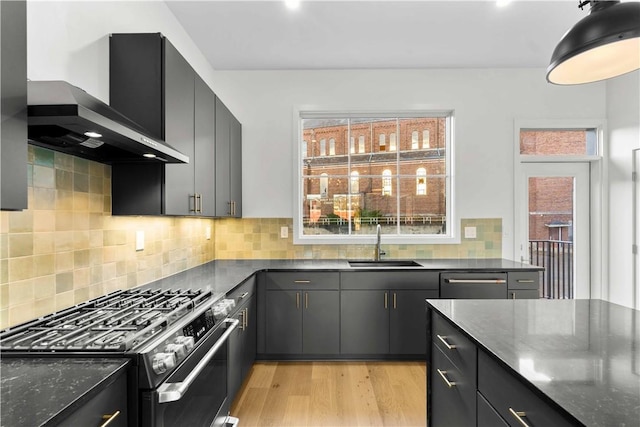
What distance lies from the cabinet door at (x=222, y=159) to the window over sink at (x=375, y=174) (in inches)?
38.9

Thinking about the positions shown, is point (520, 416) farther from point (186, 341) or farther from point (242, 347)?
point (242, 347)

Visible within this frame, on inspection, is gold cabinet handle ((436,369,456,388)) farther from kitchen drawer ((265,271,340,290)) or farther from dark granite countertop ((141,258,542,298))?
kitchen drawer ((265,271,340,290))

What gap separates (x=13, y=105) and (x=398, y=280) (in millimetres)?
2922

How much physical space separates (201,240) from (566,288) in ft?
13.2

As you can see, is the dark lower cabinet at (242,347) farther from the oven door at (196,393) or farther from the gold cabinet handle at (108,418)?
the gold cabinet handle at (108,418)

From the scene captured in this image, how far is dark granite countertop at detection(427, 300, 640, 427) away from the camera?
2.77 ft

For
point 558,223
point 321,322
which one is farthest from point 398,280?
point 558,223

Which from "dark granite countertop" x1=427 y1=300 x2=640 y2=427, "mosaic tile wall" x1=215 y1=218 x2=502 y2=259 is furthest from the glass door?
"dark granite countertop" x1=427 y1=300 x2=640 y2=427

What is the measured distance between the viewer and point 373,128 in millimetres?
4102

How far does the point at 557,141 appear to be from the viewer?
13.1ft

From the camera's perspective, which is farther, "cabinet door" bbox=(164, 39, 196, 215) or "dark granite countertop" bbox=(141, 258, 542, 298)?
"dark granite countertop" bbox=(141, 258, 542, 298)

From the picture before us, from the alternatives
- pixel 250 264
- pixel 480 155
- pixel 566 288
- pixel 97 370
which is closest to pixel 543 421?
pixel 97 370

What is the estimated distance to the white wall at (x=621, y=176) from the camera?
3588 mm

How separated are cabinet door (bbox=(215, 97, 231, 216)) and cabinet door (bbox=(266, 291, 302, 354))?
0.92 m
